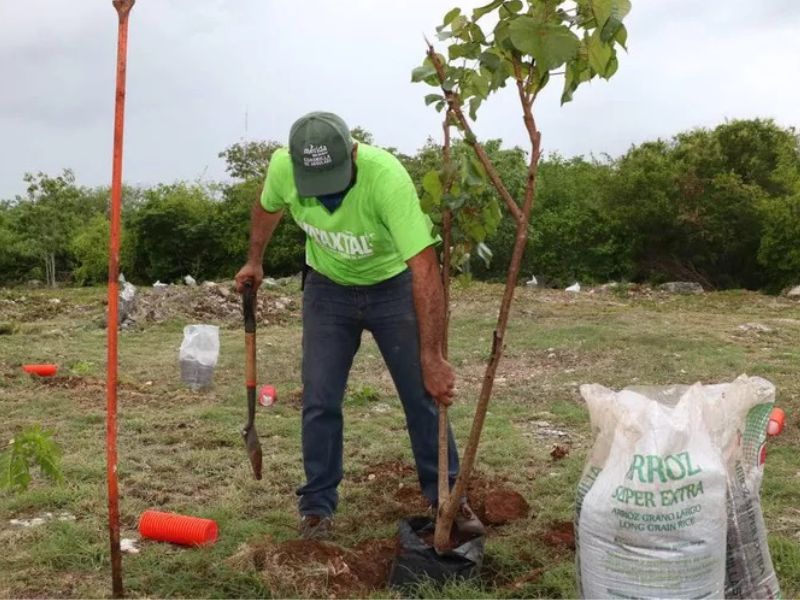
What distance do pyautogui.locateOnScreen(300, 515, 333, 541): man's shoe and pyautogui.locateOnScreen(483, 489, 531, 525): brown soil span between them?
659 millimetres

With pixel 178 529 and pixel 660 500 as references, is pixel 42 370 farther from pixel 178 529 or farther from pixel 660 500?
pixel 660 500

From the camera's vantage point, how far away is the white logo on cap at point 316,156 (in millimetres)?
3176

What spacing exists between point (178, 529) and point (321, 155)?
1526mm

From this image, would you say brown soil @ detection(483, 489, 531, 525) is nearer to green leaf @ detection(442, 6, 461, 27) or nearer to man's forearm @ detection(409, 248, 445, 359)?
man's forearm @ detection(409, 248, 445, 359)

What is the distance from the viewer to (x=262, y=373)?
8.41 metres

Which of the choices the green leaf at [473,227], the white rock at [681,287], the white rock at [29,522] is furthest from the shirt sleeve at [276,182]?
the white rock at [681,287]

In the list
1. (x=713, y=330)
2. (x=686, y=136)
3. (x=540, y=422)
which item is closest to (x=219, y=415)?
(x=540, y=422)

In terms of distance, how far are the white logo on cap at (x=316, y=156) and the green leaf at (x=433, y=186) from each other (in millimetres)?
456

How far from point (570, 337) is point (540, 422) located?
171 inches

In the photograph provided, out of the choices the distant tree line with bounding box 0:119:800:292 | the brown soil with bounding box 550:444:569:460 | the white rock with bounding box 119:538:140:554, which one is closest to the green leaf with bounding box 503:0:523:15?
the white rock with bounding box 119:538:140:554

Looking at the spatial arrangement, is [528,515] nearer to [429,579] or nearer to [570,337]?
[429,579]

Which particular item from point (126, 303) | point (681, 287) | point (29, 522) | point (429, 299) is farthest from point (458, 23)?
point (681, 287)

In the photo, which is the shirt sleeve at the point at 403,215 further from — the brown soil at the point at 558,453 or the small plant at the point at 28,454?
the brown soil at the point at 558,453

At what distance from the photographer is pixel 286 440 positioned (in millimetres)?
5430
